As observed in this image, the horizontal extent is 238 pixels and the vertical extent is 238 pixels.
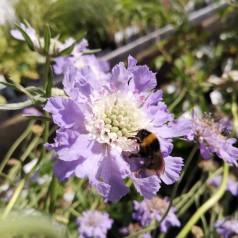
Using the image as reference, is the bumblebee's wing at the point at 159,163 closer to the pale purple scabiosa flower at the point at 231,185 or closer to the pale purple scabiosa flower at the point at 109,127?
the pale purple scabiosa flower at the point at 109,127

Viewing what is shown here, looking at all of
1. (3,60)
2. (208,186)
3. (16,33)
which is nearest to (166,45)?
(3,60)

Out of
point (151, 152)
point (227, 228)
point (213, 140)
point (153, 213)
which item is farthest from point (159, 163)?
point (227, 228)

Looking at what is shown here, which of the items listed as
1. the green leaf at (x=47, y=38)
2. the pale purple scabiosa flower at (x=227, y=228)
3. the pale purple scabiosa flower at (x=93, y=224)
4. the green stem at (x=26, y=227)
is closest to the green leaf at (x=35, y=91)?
the green leaf at (x=47, y=38)

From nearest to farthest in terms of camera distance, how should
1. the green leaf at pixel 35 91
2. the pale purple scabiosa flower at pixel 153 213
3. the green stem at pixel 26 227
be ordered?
the green stem at pixel 26 227
the green leaf at pixel 35 91
the pale purple scabiosa flower at pixel 153 213

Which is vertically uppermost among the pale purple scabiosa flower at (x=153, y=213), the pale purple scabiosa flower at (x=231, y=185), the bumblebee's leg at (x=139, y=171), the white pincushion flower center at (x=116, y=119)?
the white pincushion flower center at (x=116, y=119)

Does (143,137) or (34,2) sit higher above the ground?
(34,2)

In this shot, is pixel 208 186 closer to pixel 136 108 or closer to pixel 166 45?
pixel 136 108
